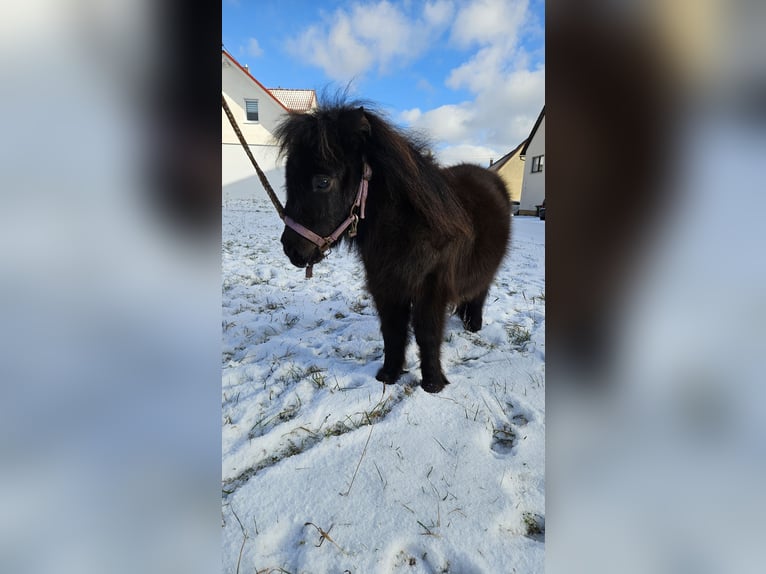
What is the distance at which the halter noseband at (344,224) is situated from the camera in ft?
6.66

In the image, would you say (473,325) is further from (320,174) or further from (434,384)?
(320,174)

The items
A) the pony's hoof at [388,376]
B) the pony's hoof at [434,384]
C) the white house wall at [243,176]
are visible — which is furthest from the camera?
the white house wall at [243,176]

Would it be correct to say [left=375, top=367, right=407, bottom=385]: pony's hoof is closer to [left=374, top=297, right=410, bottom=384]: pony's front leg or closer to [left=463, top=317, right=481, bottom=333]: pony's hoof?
[left=374, top=297, right=410, bottom=384]: pony's front leg

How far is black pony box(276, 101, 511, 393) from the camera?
2.04 m

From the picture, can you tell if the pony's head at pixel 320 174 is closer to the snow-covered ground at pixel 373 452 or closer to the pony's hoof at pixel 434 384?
the snow-covered ground at pixel 373 452

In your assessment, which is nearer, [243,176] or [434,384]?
[434,384]

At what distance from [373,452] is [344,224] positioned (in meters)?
1.33

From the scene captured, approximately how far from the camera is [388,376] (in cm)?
255
